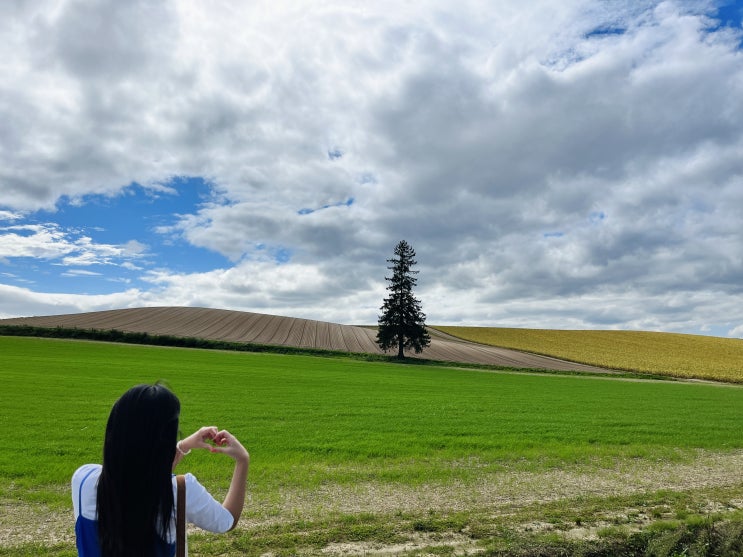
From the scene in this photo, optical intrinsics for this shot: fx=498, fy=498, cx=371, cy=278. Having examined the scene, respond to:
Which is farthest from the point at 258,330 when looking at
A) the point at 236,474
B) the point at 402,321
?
the point at 236,474

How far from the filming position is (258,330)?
75.2 m

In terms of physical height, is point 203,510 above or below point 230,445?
below

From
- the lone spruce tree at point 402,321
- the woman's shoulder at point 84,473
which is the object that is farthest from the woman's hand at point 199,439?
the lone spruce tree at point 402,321

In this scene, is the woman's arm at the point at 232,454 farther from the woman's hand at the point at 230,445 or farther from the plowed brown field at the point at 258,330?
the plowed brown field at the point at 258,330

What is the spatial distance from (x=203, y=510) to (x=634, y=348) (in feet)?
314

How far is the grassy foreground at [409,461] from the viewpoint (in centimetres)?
850

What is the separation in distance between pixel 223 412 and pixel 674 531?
16.9 metres

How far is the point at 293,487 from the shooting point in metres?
11.4

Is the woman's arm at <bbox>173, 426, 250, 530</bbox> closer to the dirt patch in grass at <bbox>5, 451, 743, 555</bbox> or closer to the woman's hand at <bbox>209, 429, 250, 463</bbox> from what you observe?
the woman's hand at <bbox>209, 429, 250, 463</bbox>

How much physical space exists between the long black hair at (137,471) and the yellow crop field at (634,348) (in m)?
66.9

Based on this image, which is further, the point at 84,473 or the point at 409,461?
the point at 409,461

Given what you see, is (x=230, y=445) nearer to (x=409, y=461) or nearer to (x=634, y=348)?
(x=409, y=461)

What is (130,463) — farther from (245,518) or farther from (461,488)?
(461,488)

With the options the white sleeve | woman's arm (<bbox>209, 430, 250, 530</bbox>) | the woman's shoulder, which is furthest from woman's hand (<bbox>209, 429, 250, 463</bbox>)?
the woman's shoulder
